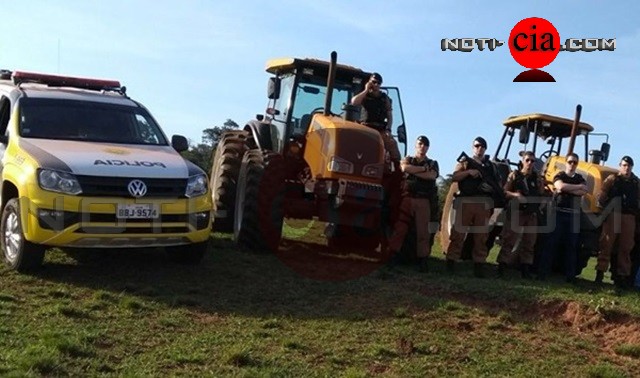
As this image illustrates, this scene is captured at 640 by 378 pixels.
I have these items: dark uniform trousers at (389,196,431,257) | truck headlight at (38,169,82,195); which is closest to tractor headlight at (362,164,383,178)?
dark uniform trousers at (389,196,431,257)

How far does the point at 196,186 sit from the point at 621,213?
18.0ft

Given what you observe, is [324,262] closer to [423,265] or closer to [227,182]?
[423,265]

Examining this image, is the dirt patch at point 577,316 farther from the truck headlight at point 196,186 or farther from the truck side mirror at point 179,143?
the truck side mirror at point 179,143

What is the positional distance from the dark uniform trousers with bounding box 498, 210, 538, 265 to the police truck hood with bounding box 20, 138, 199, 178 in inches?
166

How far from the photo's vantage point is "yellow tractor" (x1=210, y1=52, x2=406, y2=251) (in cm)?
886

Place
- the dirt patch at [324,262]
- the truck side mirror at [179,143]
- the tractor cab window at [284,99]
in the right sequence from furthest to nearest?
the tractor cab window at [284,99], the truck side mirror at [179,143], the dirt patch at [324,262]

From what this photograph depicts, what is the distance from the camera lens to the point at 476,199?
29.5ft

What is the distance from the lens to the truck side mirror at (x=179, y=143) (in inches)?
340

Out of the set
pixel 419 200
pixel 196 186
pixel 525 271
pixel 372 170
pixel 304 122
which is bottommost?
pixel 525 271

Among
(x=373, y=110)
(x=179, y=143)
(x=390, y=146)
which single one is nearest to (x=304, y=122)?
(x=373, y=110)

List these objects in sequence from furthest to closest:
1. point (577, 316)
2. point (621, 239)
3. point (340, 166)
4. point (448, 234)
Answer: point (448, 234) → point (621, 239) → point (340, 166) → point (577, 316)

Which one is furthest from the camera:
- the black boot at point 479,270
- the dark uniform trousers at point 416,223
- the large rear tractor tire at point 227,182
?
the large rear tractor tire at point 227,182

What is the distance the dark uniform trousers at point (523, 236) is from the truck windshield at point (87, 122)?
179 inches

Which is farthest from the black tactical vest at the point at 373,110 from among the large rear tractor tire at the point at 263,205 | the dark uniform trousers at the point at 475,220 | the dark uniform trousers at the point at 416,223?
the dark uniform trousers at the point at 475,220
